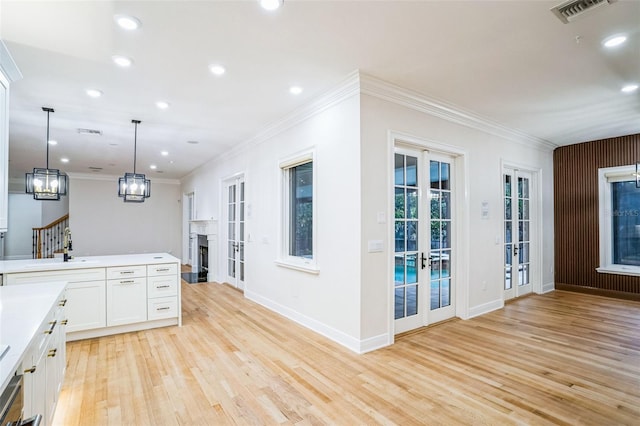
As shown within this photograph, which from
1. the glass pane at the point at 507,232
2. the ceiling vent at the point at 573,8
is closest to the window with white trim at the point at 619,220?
the glass pane at the point at 507,232

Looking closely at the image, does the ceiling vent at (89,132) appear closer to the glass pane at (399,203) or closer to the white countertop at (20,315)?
the white countertop at (20,315)

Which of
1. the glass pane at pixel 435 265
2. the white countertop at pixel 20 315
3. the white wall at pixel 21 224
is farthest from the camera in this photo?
the white wall at pixel 21 224

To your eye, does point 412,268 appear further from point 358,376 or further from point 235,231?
point 235,231

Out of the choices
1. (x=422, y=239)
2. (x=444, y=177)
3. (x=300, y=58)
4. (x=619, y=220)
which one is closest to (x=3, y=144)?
(x=300, y=58)

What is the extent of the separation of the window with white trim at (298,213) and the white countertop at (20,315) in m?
2.57

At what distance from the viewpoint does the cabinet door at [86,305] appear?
144 inches

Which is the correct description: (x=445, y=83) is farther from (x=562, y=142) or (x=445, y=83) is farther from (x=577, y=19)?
(x=562, y=142)

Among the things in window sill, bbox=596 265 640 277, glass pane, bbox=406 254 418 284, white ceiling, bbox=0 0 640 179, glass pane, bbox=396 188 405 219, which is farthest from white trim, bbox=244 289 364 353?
window sill, bbox=596 265 640 277

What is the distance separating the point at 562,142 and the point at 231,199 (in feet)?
22.0

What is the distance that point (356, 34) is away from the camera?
263 cm

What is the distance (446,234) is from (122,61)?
426 cm

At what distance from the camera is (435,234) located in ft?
14.2

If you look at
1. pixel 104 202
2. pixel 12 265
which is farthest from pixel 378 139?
pixel 104 202

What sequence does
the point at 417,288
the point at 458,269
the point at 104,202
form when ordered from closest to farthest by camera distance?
the point at 417,288 < the point at 458,269 < the point at 104,202
